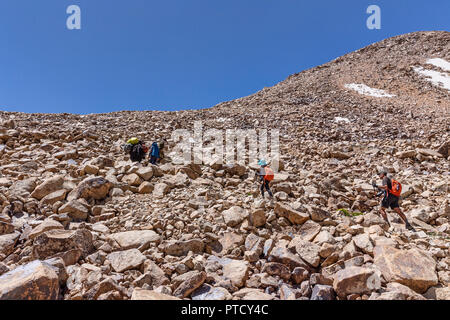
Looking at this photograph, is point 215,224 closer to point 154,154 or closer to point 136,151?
point 154,154

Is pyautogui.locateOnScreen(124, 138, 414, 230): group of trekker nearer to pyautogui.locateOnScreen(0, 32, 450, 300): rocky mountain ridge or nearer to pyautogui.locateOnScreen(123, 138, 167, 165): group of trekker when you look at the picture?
pyautogui.locateOnScreen(123, 138, 167, 165): group of trekker

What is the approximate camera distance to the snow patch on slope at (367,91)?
2492 centimetres

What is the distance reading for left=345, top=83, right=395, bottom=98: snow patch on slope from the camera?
24922 mm

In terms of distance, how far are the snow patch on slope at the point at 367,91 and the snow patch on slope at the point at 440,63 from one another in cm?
1155

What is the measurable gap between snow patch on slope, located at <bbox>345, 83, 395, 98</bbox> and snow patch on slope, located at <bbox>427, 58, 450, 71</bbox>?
37.9ft

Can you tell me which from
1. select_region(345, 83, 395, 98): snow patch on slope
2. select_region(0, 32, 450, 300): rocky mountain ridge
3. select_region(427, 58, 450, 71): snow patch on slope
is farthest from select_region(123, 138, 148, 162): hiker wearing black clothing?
select_region(427, 58, 450, 71): snow patch on slope

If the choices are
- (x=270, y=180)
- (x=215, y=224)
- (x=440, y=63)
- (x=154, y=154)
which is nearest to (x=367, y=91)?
(x=440, y=63)

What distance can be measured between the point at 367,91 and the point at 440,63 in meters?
14.4

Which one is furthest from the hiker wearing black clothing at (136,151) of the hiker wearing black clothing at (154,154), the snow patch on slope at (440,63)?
the snow patch on slope at (440,63)

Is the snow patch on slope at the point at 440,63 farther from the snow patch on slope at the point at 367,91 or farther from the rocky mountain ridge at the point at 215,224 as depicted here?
the rocky mountain ridge at the point at 215,224

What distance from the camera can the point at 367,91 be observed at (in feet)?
86.3

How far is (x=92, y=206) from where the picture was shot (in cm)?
614
